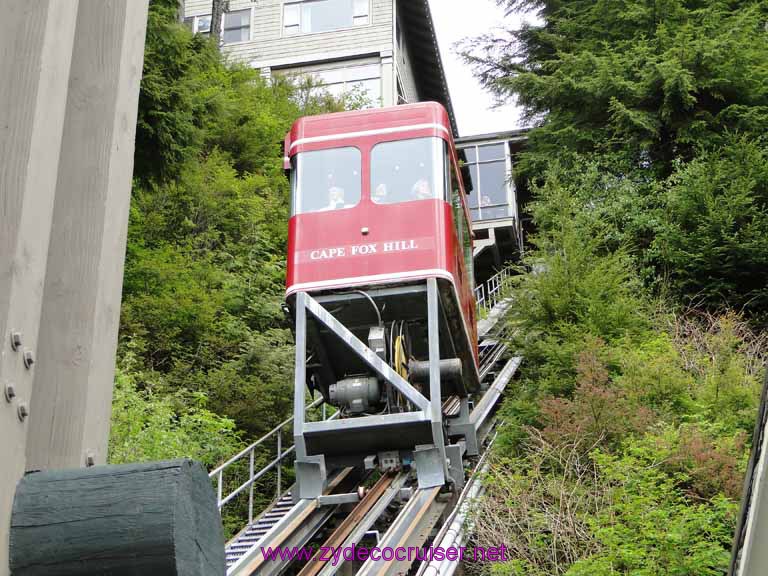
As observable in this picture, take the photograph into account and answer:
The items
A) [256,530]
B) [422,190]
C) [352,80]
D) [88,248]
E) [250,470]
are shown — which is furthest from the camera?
[352,80]

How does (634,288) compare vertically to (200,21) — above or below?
below

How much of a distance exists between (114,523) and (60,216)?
→ 740 mm

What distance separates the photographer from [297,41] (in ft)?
98.5

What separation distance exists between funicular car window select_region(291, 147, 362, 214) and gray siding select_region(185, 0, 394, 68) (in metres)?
18.4

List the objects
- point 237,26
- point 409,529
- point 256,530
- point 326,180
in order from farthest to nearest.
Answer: point 237,26 < point 326,180 < point 256,530 < point 409,529

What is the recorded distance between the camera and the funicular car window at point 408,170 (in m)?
10.8

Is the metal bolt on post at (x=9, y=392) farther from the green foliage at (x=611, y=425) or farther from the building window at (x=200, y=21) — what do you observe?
the building window at (x=200, y=21)

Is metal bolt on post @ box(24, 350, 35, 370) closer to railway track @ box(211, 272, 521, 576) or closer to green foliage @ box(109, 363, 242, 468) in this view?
railway track @ box(211, 272, 521, 576)

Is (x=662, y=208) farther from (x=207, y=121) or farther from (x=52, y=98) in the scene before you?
(x=52, y=98)

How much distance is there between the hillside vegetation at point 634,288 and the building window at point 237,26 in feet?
30.1

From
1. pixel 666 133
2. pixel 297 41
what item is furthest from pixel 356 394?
pixel 297 41

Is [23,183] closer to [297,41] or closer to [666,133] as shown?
[666,133]

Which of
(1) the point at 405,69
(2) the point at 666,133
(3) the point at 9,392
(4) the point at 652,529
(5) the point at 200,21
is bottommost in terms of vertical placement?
(4) the point at 652,529

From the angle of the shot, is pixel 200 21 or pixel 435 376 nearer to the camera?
pixel 435 376
